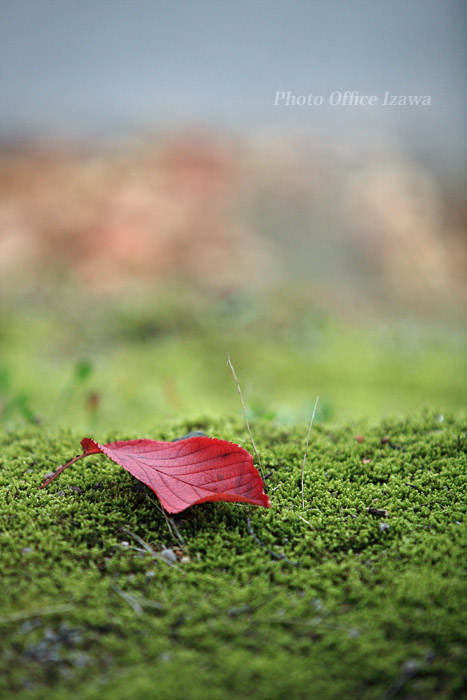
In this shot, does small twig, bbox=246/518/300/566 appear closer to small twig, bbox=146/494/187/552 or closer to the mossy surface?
the mossy surface

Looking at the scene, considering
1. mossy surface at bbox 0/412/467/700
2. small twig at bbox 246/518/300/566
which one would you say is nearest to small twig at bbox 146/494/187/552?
mossy surface at bbox 0/412/467/700

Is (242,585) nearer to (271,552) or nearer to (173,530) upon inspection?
(271,552)

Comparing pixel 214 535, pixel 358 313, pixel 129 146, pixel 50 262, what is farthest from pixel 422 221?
pixel 214 535

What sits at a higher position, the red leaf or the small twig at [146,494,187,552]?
the red leaf

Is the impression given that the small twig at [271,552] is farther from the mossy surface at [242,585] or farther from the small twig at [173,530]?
the small twig at [173,530]

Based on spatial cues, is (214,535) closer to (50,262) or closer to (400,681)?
(400,681)
